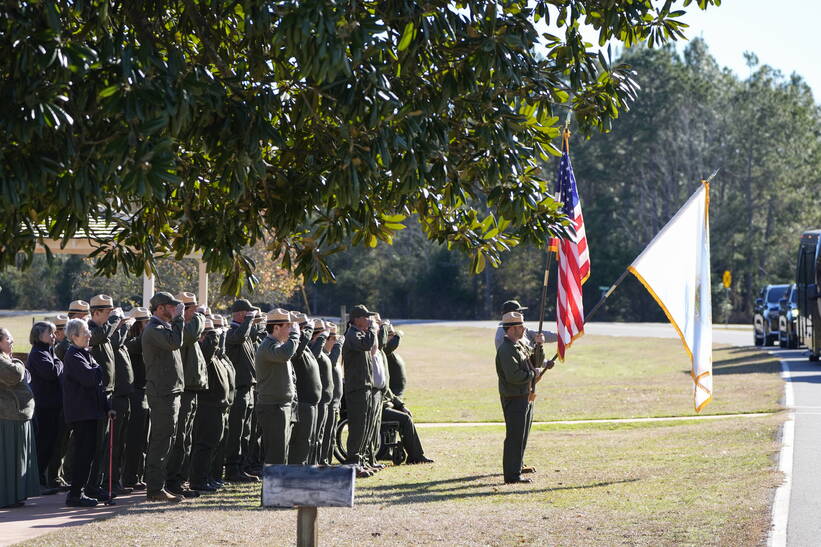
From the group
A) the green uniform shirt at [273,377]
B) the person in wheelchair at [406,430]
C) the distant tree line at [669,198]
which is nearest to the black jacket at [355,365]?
the person in wheelchair at [406,430]

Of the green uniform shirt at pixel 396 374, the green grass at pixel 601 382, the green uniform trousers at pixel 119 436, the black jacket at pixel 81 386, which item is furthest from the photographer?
the green grass at pixel 601 382

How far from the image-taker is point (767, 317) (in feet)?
143

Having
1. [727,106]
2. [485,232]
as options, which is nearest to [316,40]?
[485,232]

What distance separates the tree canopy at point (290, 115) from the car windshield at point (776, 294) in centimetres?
3756

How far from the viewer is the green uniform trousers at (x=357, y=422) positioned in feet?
48.7

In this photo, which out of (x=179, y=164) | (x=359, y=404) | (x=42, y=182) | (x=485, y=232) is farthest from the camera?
(x=359, y=404)

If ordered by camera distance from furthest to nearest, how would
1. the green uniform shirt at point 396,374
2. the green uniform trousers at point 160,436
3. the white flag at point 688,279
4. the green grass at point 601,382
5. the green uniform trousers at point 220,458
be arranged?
the green grass at point 601,382 → the green uniform shirt at point 396,374 → the green uniform trousers at point 220,458 → the white flag at point 688,279 → the green uniform trousers at point 160,436

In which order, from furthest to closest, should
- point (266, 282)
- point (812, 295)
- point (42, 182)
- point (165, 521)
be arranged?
point (266, 282) → point (812, 295) → point (165, 521) → point (42, 182)

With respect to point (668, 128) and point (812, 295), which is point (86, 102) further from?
point (668, 128)

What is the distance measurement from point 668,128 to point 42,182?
75.3m

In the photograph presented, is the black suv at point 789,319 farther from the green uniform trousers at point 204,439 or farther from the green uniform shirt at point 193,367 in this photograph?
the green uniform shirt at point 193,367

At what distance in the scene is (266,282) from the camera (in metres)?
39.4

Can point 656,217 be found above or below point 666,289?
above

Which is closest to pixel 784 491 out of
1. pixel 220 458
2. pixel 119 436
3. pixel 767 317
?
pixel 220 458
